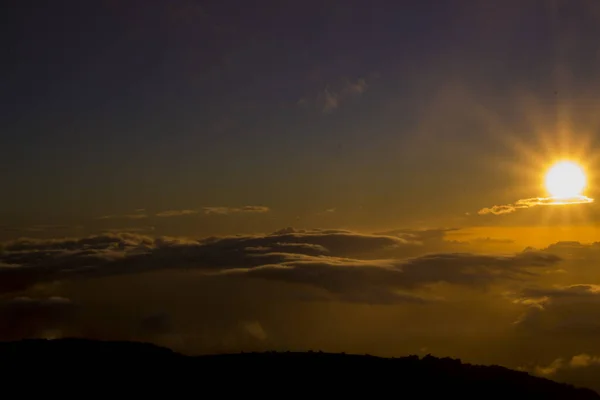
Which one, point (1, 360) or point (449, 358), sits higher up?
point (449, 358)

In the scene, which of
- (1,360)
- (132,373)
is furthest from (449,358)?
(1,360)

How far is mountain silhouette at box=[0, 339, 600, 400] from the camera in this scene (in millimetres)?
56438

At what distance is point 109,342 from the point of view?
3049 inches

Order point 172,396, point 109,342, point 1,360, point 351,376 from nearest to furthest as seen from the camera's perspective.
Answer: point 172,396, point 351,376, point 1,360, point 109,342

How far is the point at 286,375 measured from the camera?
5934 centimetres

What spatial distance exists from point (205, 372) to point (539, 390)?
31.6 meters

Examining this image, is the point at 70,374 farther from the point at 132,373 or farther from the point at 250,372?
the point at 250,372

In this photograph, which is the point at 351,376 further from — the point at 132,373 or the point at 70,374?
the point at 70,374

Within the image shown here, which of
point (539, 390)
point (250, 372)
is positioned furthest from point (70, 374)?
point (539, 390)

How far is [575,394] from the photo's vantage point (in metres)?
60.6

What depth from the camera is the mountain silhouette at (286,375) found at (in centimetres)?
5644

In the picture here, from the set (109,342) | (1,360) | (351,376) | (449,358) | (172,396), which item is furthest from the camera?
(109,342)

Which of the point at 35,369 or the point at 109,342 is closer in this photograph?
the point at 35,369

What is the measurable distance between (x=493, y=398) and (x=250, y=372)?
2211cm
